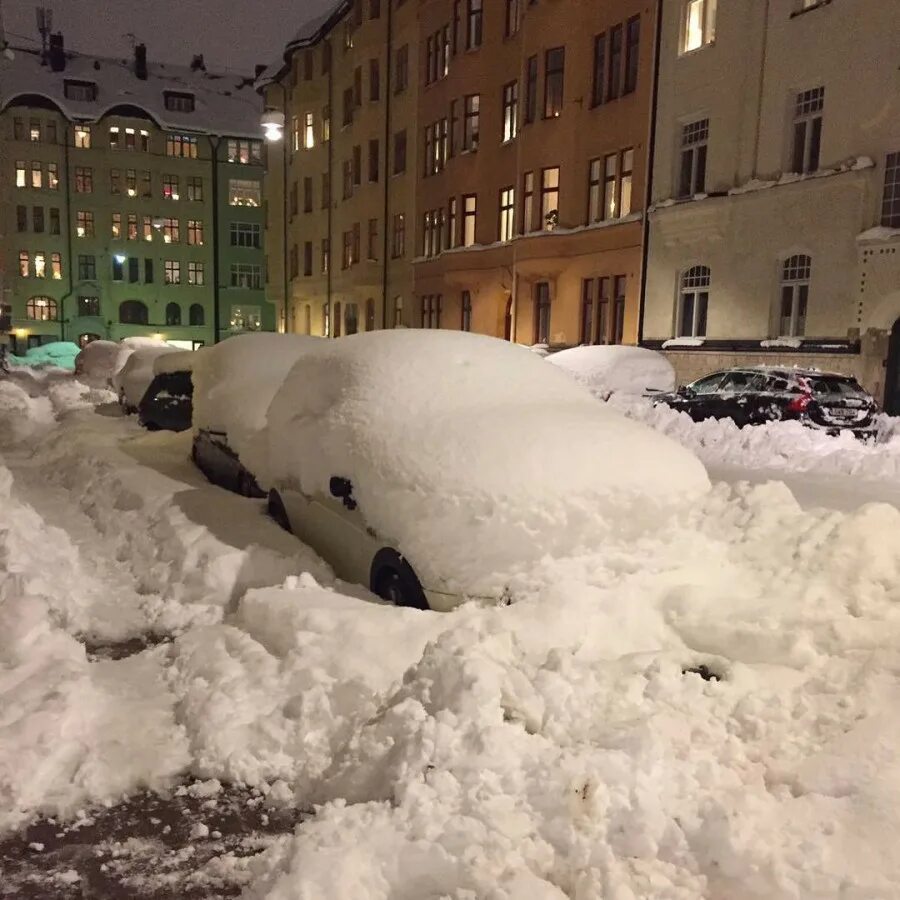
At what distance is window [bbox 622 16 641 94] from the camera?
22.8m

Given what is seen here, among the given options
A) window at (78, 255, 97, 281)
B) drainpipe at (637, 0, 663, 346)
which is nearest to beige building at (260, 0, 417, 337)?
drainpipe at (637, 0, 663, 346)

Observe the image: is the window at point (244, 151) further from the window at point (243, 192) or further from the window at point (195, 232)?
the window at point (195, 232)

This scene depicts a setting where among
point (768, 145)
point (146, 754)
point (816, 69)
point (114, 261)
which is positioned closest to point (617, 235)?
point (768, 145)

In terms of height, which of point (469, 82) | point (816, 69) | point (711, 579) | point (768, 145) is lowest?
point (711, 579)

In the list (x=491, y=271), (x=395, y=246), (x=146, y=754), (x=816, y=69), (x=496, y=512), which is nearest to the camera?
(x=146, y=754)

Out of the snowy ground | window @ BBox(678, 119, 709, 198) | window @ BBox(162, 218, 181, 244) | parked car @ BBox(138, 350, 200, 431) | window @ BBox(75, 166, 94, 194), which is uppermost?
window @ BBox(75, 166, 94, 194)

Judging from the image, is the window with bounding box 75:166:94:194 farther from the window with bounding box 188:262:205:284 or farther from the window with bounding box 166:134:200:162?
the window with bounding box 188:262:205:284

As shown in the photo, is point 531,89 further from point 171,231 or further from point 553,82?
point 171,231

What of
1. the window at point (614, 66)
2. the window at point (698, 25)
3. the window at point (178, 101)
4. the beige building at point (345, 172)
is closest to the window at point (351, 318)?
the beige building at point (345, 172)

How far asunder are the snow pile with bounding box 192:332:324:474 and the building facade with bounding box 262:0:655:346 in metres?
15.0

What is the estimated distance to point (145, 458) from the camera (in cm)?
1074

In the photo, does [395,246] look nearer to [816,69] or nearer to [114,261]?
[816,69]

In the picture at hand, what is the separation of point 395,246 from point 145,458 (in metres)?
26.5

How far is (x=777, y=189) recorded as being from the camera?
19.1 meters
